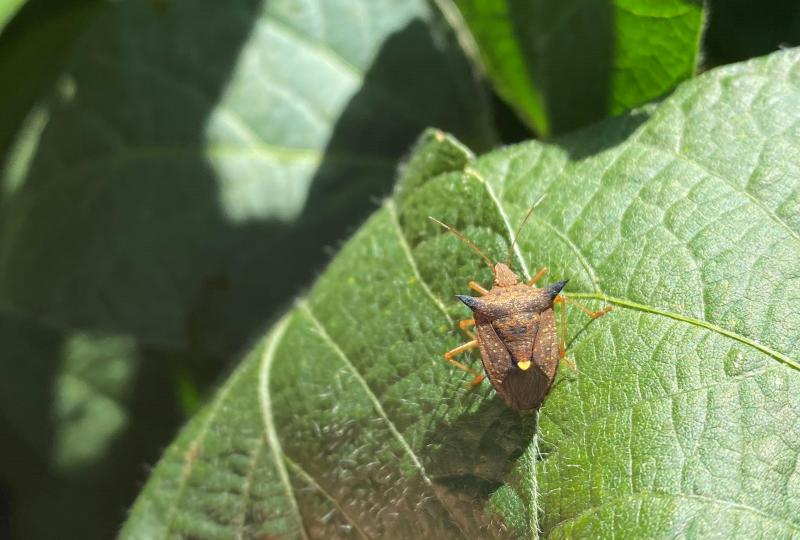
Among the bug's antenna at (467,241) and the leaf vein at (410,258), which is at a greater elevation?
the bug's antenna at (467,241)

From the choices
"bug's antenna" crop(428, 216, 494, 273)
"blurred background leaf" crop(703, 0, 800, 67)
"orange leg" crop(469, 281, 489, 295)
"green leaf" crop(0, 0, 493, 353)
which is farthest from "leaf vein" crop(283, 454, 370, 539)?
"blurred background leaf" crop(703, 0, 800, 67)

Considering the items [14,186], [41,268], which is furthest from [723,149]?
[14,186]

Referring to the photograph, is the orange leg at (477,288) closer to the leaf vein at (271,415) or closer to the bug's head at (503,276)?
the bug's head at (503,276)

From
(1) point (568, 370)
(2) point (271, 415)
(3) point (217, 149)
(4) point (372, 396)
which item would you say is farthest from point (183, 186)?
(1) point (568, 370)

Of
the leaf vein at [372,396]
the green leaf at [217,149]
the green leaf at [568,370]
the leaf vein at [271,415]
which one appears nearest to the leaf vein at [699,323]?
the green leaf at [568,370]

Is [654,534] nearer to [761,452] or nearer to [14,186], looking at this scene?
[761,452]
